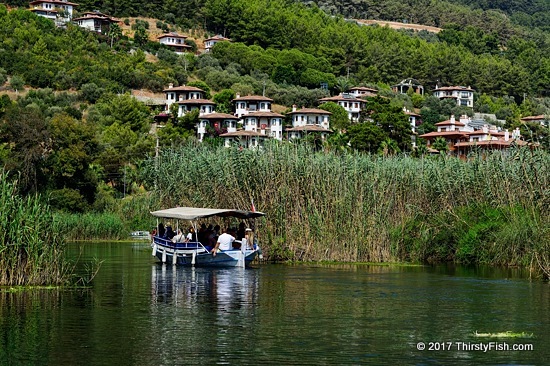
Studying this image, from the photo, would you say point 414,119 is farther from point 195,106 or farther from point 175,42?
point 175,42

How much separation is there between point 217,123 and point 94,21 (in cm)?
5303

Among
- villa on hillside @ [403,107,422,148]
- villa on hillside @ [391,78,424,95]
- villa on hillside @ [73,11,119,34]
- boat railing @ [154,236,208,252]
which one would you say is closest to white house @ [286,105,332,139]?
villa on hillside @ [403,107,422,148]

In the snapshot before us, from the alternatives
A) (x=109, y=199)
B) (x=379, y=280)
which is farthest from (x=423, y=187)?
(x=109, y=199)

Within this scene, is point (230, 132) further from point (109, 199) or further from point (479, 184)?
point (479, 184)

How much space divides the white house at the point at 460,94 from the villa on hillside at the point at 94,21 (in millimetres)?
58316

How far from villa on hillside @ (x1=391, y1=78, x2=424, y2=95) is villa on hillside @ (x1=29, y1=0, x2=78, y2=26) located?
57821 mm

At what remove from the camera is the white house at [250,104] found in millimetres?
120562

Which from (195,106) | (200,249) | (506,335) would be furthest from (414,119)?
(506,335)

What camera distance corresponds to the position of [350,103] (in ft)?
448

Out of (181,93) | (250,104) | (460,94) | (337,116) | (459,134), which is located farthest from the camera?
(460,94)

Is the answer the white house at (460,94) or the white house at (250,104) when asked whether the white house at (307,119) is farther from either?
the white house at (460,94)

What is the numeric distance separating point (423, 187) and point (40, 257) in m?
17.9

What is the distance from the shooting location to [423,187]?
127ft

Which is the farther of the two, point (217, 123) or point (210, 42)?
point (210, 42)
